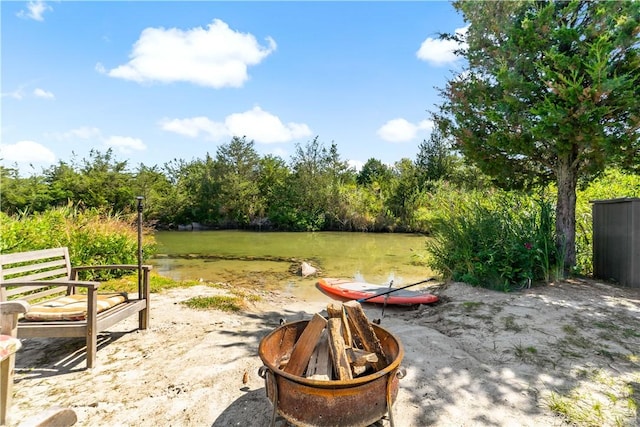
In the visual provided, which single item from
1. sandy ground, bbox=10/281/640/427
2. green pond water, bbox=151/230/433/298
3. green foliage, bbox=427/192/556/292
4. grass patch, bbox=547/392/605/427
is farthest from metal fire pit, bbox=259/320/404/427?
green pond water, bbox=151/230/433/298

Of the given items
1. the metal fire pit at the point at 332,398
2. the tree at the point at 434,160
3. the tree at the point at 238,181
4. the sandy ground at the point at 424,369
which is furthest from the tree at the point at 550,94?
the tree at the point at 238,181

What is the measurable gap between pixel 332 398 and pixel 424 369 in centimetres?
132

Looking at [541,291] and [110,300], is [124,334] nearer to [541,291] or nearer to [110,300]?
[110,300]

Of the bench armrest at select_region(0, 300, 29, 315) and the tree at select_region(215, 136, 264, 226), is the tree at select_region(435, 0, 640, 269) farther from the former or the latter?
the tree at select_region(215, 136, 264, 226)

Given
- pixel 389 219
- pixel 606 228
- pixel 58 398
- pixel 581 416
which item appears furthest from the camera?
pixel 389 219

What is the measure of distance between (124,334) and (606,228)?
21.2 feet

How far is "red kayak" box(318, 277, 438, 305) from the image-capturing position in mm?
4895

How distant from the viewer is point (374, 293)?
5363 mm

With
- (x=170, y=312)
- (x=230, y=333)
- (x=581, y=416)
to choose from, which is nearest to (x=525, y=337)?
(x=581, y=416)

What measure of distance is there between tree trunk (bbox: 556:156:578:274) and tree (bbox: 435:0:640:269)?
0.05 ft

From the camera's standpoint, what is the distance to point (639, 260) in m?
4.71

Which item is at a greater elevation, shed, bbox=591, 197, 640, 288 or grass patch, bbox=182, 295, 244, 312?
shed, bbox=591, 197, 640, 288

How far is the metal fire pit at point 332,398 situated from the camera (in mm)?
1585

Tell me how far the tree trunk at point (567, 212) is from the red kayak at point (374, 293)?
7.39 feet
